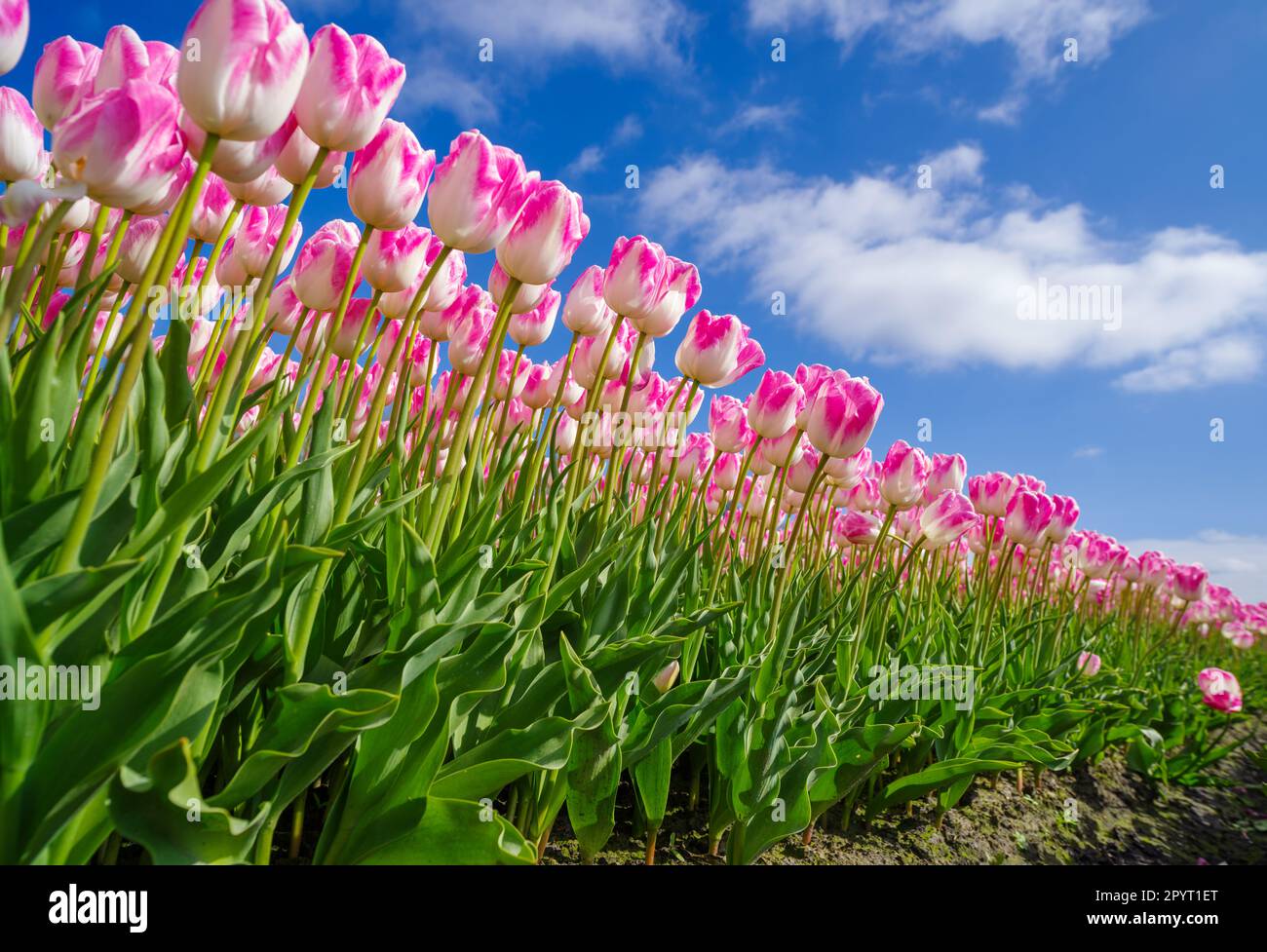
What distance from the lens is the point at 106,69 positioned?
1.45 m

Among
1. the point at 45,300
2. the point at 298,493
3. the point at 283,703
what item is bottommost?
the point at 283,703

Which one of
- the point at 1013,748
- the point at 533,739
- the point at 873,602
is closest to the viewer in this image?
the point at 533,739

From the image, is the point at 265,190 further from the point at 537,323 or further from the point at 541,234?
the point at 537,323

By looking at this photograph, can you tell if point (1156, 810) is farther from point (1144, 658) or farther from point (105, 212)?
point (105, 212)

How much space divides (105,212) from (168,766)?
96 cm

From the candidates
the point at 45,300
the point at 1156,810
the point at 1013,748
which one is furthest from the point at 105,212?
the point at 1156,810

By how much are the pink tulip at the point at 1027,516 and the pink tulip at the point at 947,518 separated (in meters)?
0.79

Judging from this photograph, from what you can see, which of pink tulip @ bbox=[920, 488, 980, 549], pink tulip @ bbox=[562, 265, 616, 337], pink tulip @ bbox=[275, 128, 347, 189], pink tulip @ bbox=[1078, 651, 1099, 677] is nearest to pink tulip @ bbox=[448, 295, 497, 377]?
pink tulip @ bbox=[562, 265, 616, 337]

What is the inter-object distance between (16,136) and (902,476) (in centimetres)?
266

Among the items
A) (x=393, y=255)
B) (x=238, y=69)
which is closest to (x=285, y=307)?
(x=393, y=255)

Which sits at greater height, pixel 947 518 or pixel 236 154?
pixel 236 154

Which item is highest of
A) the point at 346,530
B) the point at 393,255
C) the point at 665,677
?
the point at 393,255

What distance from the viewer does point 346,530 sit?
57.9 inches

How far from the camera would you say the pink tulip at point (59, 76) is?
5.17 feet
